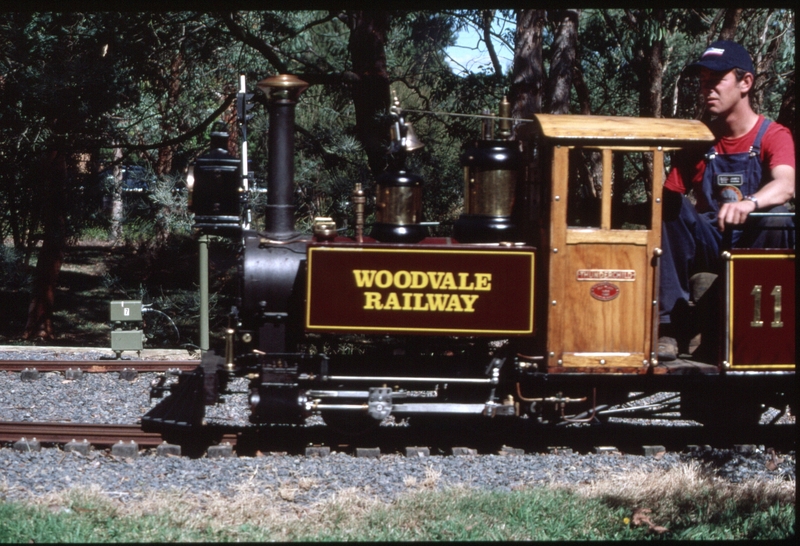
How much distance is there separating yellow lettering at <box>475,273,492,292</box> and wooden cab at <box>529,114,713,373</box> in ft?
1.24

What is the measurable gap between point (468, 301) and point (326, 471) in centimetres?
141

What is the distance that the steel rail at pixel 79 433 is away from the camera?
6062mm

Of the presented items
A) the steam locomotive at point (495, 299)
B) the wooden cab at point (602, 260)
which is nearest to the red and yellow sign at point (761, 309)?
the steam locomotive at point (495, 299)

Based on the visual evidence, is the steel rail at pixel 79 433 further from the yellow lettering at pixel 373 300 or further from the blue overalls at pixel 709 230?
the blue overalls at pixel 709 230

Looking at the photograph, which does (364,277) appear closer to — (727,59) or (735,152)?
(735,152)

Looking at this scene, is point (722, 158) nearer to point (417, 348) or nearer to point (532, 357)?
point (532, 357)

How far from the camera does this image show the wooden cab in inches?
219

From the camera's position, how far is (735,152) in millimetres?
5992

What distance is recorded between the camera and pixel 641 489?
193 inches

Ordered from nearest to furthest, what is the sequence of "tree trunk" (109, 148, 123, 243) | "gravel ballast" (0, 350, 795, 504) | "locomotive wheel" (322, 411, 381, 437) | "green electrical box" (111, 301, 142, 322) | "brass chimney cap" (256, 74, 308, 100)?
"gravel ballast" (0, 350, 795, 504) → "brass chimney cap" (256, 74, 308, 100) → "locomotive wheel" (322, 411, 381, 437) → "green electrical box" (111, 301, 142, 322) → "tree trunk" (109, 148, 123, 243)

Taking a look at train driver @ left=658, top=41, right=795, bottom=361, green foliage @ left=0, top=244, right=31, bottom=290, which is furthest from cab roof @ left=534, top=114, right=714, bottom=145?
green foliage @ left=0, top=244, right=31, bottom=290

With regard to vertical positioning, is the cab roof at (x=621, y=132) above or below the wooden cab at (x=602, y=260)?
above

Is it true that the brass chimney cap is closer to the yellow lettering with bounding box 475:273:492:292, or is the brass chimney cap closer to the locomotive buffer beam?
the yellow lettering with bounding box 475:273:492:292

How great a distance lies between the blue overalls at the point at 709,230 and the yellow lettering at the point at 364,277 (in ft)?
6.29
